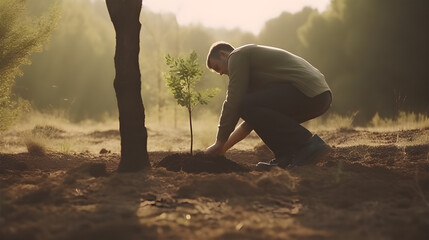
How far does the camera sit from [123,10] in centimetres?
426

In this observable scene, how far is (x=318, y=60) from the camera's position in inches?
821

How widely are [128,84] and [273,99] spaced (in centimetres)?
133

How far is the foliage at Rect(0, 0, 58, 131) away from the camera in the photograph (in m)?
7.77

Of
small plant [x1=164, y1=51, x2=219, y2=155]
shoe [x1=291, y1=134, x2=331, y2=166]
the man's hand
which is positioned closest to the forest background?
small plant [x1=164, y1=51, x2=219, y2=155]

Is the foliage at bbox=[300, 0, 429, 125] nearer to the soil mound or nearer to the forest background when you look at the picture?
the forest background

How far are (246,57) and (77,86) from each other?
20797 millimetres

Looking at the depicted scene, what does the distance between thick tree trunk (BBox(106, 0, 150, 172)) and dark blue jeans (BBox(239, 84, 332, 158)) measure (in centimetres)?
98

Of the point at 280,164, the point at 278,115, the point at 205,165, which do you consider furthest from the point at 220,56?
the point at 280,164

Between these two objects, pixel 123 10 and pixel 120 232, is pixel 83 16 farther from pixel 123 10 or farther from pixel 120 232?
pixel 120 232

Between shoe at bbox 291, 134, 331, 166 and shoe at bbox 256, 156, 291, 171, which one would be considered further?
shoe at bbox 256, 156, 291, 171

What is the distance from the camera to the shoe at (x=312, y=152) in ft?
13.9

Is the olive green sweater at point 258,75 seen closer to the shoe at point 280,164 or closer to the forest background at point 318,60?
the shoe at point 280,164

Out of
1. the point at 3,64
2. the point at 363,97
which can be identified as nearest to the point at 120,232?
the point at 3,64

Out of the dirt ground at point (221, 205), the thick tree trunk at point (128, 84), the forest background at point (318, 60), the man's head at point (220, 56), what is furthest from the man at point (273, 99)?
the forest background at point (318, 60)
